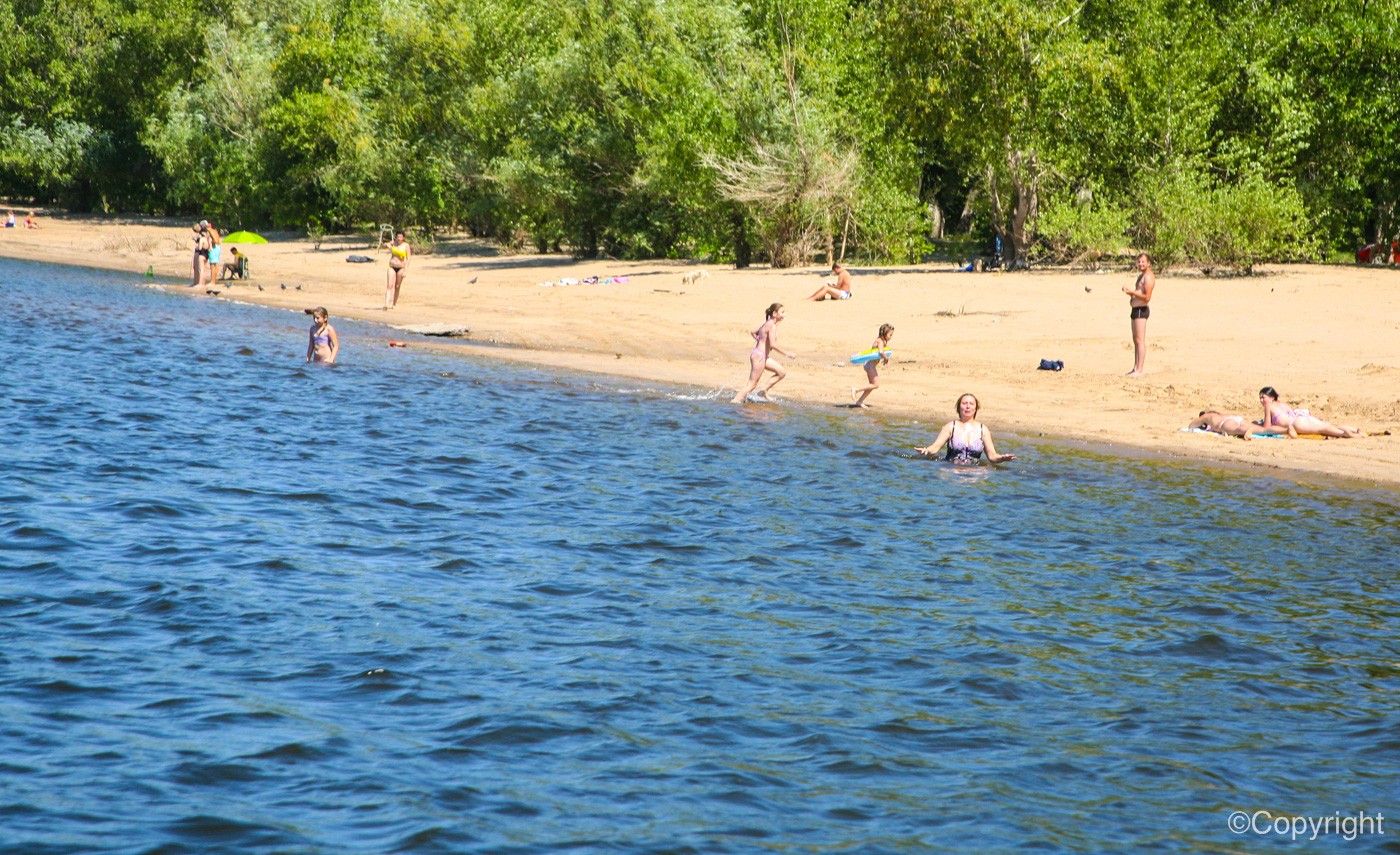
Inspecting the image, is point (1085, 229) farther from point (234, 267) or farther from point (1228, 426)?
point (234, 267)

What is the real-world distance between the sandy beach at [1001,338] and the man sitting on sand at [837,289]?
0.26 metres

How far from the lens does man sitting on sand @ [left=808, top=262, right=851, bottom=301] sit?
25.9 metres

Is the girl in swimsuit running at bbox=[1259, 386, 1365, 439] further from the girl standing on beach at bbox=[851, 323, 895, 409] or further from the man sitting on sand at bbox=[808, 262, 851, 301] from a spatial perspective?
the man sitting on sand at bbox=[808, 262, 851, 301]

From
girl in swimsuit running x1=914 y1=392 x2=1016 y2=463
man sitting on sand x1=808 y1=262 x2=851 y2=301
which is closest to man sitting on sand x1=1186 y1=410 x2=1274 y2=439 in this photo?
girl in swimsuit running x1=914 y1=392 x2=1016 y2=463

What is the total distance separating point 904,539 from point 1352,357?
1029 cm

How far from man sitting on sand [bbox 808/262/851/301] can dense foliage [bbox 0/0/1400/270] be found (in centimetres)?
516

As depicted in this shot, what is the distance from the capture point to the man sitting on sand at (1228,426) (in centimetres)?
1553

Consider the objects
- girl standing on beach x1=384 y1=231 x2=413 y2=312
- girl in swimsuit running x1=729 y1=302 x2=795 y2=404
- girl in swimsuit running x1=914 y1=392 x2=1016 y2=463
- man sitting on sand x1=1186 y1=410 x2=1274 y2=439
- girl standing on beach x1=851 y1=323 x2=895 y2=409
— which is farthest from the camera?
girl standing on beach x1=384 y1=231 x2=413 y2=312

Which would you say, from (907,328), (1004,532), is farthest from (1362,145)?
(1004,532)

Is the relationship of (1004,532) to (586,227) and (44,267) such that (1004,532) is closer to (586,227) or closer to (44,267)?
(586,227)

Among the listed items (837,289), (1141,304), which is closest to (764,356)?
(1141,304)

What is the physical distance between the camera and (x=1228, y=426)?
15633 millimetres

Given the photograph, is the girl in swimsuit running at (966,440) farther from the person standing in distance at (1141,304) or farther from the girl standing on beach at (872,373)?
the person standing in distance at (1141,304)

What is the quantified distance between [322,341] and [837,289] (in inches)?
398
